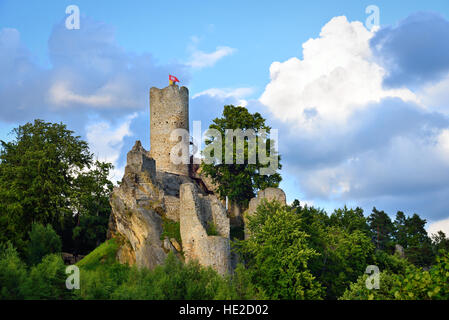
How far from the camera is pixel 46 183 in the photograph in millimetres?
47031

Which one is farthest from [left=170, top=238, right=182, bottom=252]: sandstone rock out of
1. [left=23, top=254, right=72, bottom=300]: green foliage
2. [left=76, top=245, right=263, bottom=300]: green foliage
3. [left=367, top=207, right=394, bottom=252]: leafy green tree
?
[left=367, top=207, right=394, bottom=252]: leafy green tree

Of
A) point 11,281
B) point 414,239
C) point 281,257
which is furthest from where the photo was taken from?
point 414,239

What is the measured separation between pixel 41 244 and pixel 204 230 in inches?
513

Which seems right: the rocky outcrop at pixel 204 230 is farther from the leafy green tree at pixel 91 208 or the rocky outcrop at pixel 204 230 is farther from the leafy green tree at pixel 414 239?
the leafy green tree at pixel 414 239

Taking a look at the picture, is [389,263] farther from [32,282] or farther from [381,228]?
[32,282]

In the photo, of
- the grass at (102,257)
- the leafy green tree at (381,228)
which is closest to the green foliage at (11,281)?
the grass at (102,257)

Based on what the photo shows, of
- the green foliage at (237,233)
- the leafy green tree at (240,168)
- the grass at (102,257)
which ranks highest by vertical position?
Answer: the leafy green tree at (240,168)

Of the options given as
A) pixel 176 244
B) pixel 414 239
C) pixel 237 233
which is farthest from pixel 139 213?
pixel 414 239

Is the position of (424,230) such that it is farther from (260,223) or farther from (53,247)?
(53,247)

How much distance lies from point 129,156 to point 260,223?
469 inches

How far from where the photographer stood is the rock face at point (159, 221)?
120 ft

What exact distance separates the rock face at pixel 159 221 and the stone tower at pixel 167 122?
838 cm

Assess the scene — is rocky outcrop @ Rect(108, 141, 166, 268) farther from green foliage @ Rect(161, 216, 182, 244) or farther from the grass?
the grass
